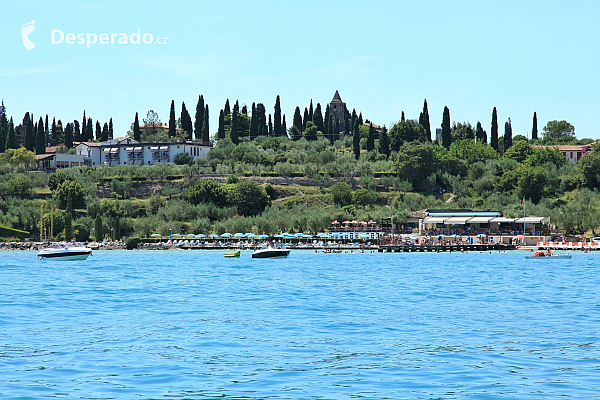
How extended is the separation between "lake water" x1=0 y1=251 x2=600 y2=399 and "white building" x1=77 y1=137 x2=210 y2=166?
76788 mm

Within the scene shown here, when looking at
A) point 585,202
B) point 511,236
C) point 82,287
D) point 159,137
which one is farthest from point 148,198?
point 82,287

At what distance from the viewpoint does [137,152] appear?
109438 mm

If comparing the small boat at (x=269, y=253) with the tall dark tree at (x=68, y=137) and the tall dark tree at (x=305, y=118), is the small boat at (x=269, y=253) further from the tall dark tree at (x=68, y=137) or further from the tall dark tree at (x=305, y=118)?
the tall dark tree at (x=305, y=118)

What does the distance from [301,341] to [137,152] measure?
96535 millimetres

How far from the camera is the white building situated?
108625 millimetres

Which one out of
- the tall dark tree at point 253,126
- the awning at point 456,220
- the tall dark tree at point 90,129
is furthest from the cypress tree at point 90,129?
the awning at point 456,220

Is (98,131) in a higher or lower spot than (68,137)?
higher

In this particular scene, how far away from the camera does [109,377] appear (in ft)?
42.5

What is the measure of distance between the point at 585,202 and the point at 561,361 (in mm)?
73618

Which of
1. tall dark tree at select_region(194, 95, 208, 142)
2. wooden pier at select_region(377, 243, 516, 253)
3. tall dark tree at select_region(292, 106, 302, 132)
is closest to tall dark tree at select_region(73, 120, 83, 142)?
tall dark tree at select_region(194, 95, 208, 142)

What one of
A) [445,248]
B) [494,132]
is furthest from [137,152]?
[445,248]

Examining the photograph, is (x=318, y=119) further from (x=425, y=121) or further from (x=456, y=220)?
(x=456, y=220)

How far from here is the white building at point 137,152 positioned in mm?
108625

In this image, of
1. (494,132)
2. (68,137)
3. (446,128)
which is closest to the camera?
(494,132)
